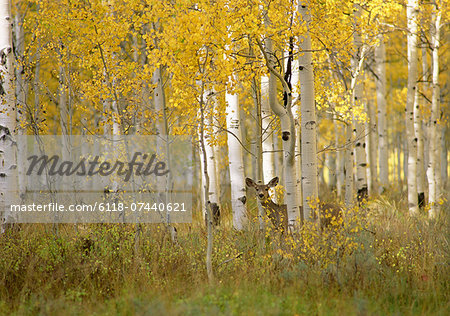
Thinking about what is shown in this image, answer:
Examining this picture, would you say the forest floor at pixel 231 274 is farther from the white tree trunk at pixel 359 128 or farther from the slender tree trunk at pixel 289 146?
the white tree trunk at pixel 359 128

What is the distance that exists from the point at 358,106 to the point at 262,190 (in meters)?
4.32

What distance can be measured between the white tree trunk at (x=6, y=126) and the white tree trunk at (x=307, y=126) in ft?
16.1

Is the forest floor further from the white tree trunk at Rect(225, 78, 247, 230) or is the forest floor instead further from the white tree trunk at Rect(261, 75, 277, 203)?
the white tree trunk at Rect(261, 75, 277, 203)

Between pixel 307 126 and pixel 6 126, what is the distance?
5.08m

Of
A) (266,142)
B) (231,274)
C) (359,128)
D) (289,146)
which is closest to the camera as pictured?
(231,274)

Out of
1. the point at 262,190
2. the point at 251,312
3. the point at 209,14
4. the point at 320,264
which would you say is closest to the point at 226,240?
the point at 262,190

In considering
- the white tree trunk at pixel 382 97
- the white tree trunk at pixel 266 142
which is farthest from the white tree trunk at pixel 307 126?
the white tree trunk at pixel 382 97

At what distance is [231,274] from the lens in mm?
6613

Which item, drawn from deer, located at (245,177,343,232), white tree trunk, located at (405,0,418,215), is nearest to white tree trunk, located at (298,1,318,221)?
deer, located at (245,177,343,232)

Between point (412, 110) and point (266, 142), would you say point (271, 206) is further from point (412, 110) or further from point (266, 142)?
point (412, 110)

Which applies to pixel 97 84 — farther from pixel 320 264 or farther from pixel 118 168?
pixel 320 264

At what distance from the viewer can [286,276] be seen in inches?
243

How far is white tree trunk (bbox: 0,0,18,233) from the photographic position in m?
8.23

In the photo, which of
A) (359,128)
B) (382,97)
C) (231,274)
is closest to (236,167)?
(231,274)
